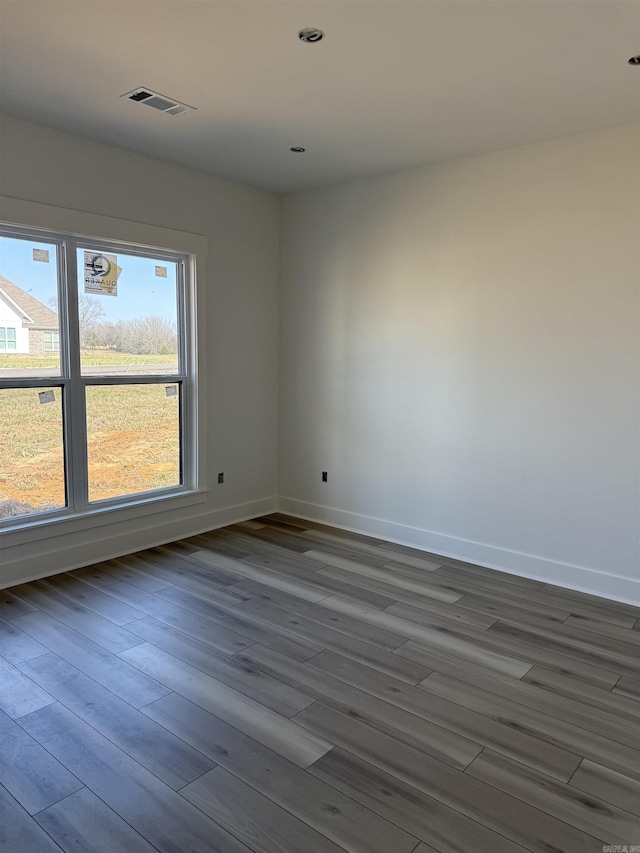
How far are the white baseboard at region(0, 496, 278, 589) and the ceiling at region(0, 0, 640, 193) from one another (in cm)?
266

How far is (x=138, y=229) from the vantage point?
13.5 ft

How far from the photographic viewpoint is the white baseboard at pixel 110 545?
3697 mm

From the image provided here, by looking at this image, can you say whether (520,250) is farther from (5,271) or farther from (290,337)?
(5,271)

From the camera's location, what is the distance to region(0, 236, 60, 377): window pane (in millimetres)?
3566

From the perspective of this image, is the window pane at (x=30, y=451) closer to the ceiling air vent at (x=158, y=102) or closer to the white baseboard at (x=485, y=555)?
the ceiling air vent at (x=158, y=102)

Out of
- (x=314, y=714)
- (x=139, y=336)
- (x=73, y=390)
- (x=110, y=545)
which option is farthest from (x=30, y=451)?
(x=314, y=714)

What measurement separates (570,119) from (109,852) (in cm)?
396

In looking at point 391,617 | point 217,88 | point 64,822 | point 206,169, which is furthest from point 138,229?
point 64,822

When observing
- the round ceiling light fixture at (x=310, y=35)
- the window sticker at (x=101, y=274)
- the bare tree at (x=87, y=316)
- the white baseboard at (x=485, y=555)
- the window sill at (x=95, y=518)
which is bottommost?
the white baseboard at (x=485, y=555)

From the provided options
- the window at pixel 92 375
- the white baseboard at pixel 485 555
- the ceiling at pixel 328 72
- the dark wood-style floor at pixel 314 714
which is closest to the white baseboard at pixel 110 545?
the dark wood-style floor at pixel 314 714

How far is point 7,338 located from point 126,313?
88 centimetres

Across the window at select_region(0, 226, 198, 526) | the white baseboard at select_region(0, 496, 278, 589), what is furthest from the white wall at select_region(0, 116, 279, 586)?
the window at select_region(0, 226, 198, 526)

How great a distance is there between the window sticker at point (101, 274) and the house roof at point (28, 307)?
321mm

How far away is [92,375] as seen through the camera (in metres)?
4.02
